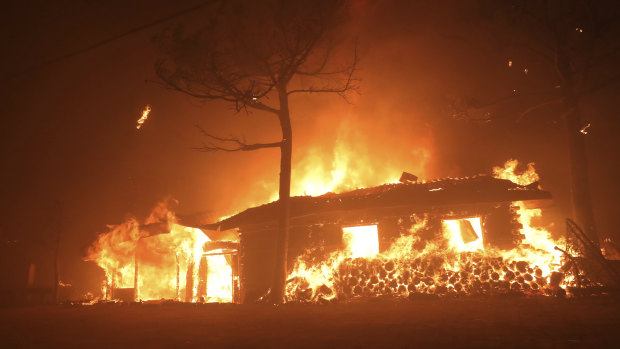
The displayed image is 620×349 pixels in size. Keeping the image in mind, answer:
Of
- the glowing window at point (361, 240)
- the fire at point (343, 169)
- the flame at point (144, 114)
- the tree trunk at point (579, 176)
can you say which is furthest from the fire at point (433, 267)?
the flame at point (144, 114)

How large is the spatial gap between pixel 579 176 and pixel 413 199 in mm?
8577

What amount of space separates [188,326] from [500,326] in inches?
255

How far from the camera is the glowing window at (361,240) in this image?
1664 cm

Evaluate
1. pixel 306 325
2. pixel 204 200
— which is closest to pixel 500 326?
pixel 306 325

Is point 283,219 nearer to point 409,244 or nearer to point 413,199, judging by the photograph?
point 409,244

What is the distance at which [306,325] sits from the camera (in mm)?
9062

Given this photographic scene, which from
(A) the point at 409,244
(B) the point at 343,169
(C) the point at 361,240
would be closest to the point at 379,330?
(A) the point at 409,244

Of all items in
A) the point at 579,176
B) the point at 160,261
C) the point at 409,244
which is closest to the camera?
the point at 409,244

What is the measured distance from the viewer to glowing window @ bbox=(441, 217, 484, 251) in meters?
15.8

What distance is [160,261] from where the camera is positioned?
92.4 feet

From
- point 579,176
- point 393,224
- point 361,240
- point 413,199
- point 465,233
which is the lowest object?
point 361,240

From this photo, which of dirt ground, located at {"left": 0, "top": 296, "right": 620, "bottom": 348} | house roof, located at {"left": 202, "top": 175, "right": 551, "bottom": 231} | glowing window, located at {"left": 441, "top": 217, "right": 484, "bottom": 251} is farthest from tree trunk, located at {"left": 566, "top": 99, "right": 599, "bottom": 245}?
dirt ground, located at {"left": 0, "top": 296, "right": 620, "bottom": 348}

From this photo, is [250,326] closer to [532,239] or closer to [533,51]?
[532,239]

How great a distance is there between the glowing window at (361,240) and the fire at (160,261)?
872 cm
